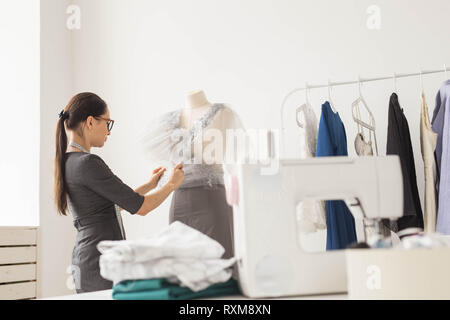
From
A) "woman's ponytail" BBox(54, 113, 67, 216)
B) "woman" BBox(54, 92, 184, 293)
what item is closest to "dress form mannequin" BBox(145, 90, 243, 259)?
"woman" BBox(54, 92, 184, 293)

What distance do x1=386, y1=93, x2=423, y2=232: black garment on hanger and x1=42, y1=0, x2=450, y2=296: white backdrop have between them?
0.30 meters

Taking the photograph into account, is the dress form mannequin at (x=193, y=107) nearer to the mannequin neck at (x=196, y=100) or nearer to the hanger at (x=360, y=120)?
the mannequin neck at (x=196, y=100)

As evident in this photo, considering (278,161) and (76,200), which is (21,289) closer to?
(76,200)

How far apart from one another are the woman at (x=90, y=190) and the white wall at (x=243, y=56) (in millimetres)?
1245

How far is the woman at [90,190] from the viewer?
2043 mm

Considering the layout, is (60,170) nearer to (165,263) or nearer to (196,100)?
(196,100)

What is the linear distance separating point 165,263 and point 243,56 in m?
2.62

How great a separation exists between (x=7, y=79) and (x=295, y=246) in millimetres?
3101

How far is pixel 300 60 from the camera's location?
10.5 ft

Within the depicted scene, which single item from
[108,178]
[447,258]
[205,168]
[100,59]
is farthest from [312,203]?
[100,59]

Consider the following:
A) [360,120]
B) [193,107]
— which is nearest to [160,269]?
[193,107]

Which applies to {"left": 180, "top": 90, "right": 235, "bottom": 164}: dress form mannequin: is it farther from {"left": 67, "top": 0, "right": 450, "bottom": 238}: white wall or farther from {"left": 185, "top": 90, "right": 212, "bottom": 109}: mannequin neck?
{"left": 67, "top": 0, "right": 450, "bottom": 238}: white wall

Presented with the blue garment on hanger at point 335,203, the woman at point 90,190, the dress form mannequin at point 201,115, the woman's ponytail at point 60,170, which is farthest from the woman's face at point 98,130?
the blue garment on hanger at point 335,203

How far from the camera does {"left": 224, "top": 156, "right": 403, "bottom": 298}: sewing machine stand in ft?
3.19
